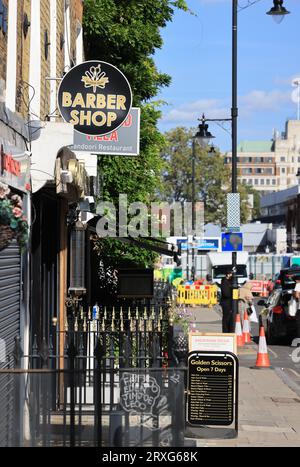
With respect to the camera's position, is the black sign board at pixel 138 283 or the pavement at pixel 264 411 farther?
the black sign board at pixel 138 283

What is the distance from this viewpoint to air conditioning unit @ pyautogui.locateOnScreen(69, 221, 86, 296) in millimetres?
15422

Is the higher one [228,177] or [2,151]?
[228,177]

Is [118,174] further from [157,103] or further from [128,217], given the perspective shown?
[157,103]

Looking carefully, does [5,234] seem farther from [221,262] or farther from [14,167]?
[221,262]

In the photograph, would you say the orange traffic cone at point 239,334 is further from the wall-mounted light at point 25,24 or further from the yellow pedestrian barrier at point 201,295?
the yellow pedestrian barrier at point 201,295

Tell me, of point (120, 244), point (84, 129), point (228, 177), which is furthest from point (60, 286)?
point (228, 177)

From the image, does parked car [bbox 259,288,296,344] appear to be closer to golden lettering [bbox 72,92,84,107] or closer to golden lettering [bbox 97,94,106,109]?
golden lettering [bbox 97,94,106,109]

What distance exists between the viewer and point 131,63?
23.3 metres

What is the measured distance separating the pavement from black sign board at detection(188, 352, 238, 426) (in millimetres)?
221

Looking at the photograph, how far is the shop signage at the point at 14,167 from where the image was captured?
8649 millimetres

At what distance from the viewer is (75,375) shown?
8133mm

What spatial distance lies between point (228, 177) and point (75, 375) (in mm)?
85220

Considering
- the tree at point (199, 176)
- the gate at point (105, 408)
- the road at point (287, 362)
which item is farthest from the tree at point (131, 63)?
the tree at point (199, 176)

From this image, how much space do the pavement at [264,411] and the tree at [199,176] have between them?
6581cm
